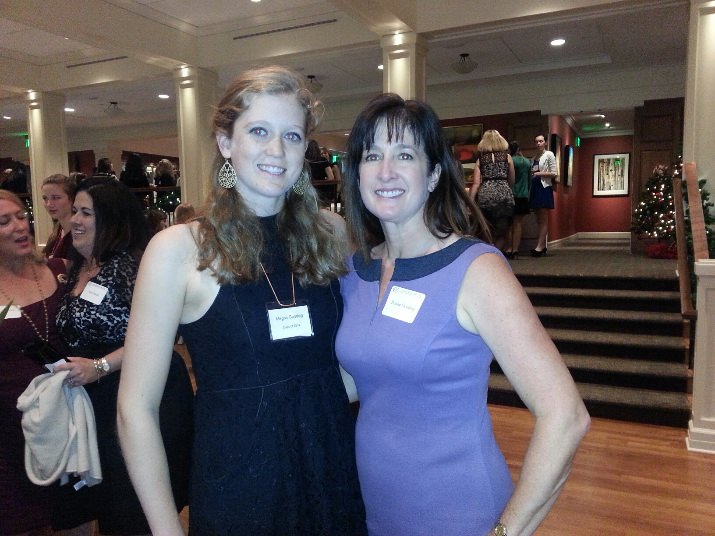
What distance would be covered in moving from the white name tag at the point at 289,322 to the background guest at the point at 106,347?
622 mm

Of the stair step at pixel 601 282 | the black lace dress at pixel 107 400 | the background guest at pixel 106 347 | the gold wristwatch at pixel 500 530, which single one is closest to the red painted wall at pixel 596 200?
the stair step at pixel 601 282

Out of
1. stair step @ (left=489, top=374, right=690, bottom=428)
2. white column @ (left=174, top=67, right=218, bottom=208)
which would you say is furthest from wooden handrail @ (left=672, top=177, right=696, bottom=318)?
white column @ (left=174, top=67, right=218, bottom=208)

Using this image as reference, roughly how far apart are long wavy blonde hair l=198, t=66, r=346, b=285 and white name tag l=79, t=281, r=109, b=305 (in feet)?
2.59

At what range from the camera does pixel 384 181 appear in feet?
4.06

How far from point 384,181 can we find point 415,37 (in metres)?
5.72

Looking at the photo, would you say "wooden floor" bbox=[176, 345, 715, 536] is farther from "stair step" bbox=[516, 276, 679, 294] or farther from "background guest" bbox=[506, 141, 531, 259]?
"background guest" bbox=[506, 141, 531, 259]

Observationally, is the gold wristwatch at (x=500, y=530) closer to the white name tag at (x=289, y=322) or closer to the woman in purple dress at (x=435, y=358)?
the woman in purple dress at (x=435, y=358)

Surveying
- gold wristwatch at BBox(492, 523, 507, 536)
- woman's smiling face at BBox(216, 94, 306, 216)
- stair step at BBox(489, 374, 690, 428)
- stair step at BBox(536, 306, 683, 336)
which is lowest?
stair step at BBox(489, 374, 690, 428)

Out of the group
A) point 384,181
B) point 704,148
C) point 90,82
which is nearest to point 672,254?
point 704,148

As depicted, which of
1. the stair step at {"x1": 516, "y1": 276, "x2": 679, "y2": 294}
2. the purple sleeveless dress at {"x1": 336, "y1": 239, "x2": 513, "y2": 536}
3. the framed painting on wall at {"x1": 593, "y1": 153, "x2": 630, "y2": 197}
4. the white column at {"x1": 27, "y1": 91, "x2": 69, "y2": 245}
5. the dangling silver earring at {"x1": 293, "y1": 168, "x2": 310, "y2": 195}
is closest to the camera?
the purple sleeveless dress at {"x1": 336, "y1": 239, "x2": 513, "y2": 536}

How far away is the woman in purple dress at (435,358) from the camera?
1009mm

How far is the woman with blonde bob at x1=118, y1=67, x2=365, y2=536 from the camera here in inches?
43.8

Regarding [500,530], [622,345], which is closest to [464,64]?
[622,345]

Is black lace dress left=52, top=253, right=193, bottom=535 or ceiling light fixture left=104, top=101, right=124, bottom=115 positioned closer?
black lace dress left=52, top=253, right=193, bottom=535
